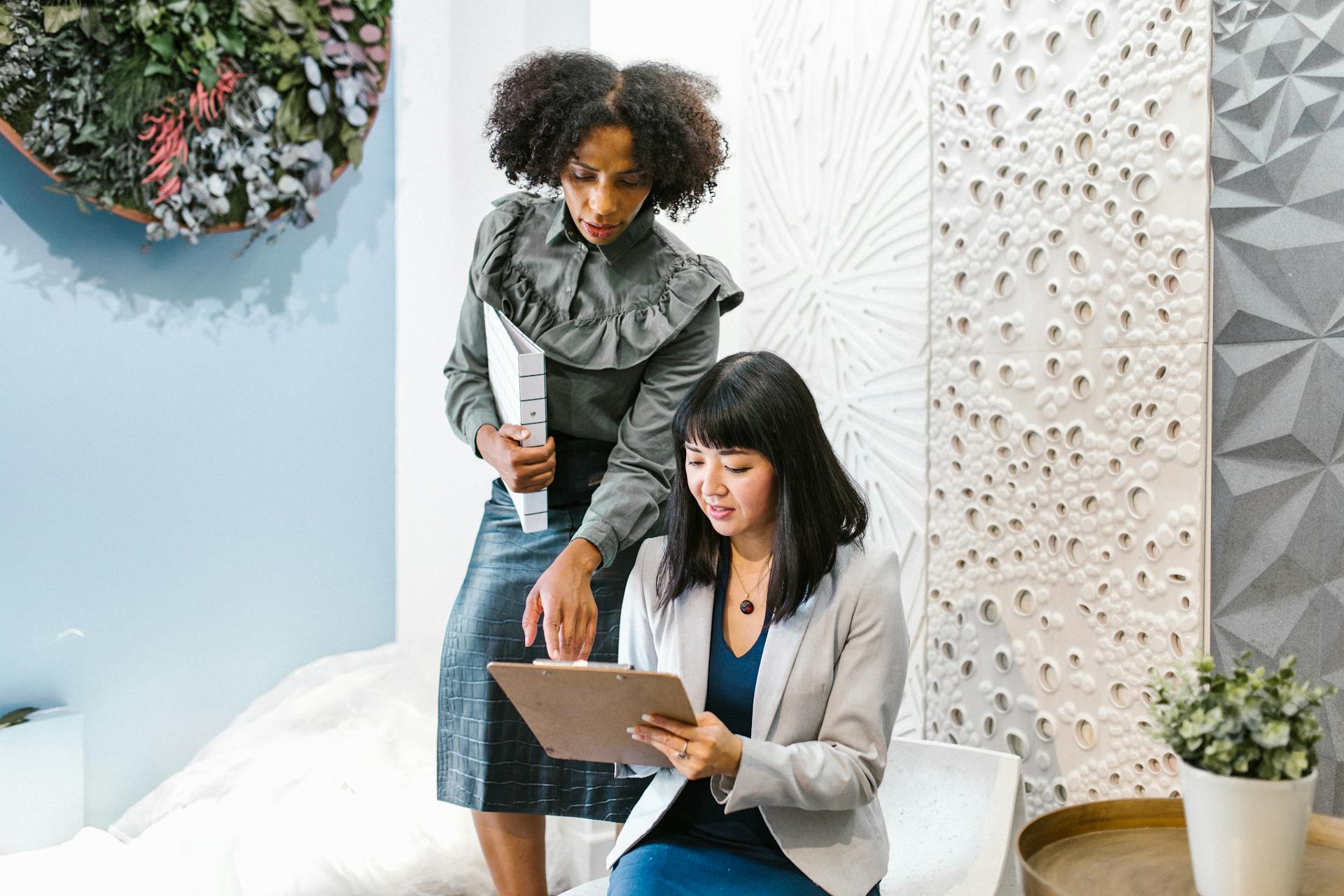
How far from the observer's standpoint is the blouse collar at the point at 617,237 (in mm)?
1904

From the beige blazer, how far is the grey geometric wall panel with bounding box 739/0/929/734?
101 centimetres

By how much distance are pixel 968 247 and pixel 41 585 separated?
2.21 m

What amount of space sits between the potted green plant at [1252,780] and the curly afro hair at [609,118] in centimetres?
116

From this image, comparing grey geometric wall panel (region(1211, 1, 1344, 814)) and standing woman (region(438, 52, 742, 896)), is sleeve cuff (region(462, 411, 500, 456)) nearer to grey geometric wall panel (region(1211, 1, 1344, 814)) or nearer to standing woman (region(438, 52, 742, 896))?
standing woman (region(438, 52, 742, 896))

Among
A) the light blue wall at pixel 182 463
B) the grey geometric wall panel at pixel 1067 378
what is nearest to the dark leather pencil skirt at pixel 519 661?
the grey geometric wall panel at pixel 1067 378

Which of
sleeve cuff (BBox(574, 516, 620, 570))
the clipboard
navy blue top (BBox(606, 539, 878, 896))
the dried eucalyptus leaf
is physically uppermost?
the dried eucalyptus leaf

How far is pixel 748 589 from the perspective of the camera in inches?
63.1

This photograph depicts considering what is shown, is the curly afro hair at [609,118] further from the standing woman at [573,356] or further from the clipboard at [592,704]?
the clipboard at [592,704]

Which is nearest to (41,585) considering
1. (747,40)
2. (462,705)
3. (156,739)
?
(156,739)

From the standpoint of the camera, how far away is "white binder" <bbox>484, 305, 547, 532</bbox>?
1658 mm

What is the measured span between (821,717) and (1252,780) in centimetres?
56

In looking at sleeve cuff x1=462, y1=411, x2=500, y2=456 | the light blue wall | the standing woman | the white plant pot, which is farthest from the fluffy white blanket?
the white plant pot

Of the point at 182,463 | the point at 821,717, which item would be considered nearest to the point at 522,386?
the point at 821,717

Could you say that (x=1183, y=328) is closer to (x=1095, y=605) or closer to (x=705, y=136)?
(x=1095, y=605)
